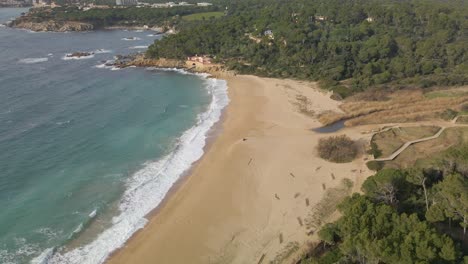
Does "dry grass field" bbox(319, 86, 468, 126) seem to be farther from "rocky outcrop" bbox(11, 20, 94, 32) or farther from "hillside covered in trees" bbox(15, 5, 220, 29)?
"rocky outcrop" bbox(11, 20, 94, 32)

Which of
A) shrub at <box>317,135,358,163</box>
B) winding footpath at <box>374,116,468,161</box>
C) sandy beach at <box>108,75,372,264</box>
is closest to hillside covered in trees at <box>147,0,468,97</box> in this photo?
winding footpath at <box>374,116,468,161</box>

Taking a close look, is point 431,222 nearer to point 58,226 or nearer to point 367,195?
point 367,195

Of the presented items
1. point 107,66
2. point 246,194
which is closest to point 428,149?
point 246,194

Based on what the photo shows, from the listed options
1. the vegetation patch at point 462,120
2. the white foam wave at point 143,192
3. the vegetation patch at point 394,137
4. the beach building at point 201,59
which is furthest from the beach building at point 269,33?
the vegetation patch at point 394,137

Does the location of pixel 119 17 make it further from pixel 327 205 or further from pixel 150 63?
pixel 327 205

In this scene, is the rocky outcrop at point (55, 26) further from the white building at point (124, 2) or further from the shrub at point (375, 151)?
the shrub at point (375, 151)

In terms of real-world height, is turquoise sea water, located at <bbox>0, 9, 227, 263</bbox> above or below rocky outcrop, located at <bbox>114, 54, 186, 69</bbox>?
above
